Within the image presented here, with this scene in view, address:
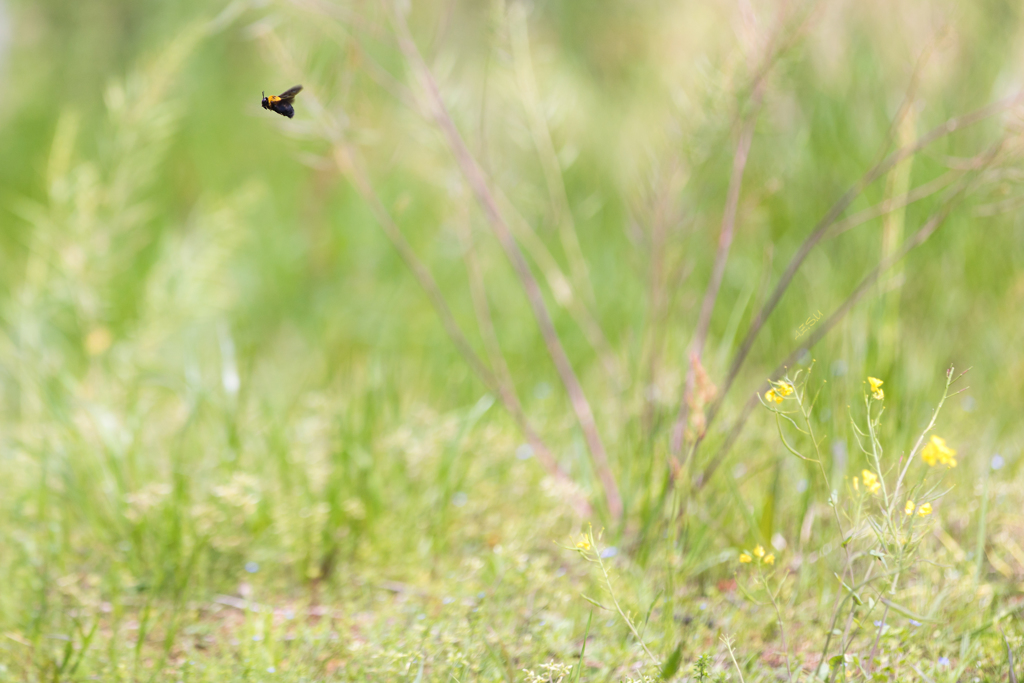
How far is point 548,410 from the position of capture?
2.73 m

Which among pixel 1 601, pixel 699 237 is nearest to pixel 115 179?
pixel 1 601

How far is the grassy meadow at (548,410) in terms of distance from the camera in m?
1.61

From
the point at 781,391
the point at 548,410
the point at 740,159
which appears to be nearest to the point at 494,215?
the point at 740,159

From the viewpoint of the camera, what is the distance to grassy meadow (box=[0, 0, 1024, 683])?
1614 millimetres

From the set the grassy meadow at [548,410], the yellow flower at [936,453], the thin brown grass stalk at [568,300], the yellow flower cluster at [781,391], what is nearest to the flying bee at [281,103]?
the grassy meadow at [548,410]

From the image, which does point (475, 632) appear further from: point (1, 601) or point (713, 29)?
point (713, 29)

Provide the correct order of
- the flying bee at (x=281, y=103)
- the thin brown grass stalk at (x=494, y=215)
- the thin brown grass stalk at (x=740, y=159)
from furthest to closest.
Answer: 1. the thin brown grass stalk at (x=494, y=215)
2. the thin brown grass stalk at (x=740, y=159)
3. the flying bee at (x=281, y=103)

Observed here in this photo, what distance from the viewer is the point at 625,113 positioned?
211 inches

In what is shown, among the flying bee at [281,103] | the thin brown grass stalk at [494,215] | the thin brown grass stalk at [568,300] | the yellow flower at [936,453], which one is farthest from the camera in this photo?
the thin brown grass stalk at [568,300]

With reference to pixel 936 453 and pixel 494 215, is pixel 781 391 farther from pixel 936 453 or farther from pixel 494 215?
pixel 494 215

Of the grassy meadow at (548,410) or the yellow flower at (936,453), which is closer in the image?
the yellow flower at (936,453)

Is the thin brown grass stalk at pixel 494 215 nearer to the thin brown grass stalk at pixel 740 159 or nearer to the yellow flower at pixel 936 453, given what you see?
the thin brown grass stalk at pixel 740 159

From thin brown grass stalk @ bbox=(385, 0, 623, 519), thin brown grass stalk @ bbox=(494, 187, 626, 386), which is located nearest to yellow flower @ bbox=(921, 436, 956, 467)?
thin brown grass stalk @ bbox=(385, 0, 623, 519)

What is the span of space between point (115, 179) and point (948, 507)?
255cm
